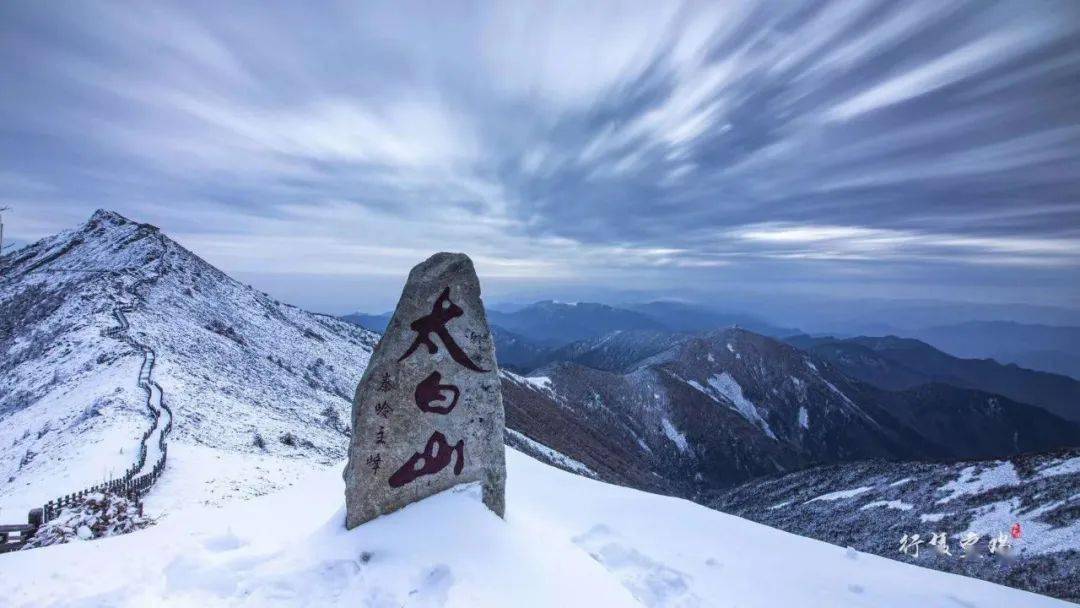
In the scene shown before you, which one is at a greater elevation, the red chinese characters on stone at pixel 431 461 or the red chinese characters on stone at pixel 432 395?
the red chinese characters on stone at pixel 432 395

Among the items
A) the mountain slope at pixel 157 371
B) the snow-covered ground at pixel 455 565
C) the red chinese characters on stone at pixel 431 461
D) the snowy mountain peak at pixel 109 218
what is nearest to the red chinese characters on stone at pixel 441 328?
the red chinese characters on stone at pixel 431 461

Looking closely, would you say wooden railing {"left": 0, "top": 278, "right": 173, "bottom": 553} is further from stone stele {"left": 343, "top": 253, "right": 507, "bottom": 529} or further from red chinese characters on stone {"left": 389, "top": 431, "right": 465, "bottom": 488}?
red chinese characters on stone {"left": 389, "top": 431, "right": 465, "bottom": 488}

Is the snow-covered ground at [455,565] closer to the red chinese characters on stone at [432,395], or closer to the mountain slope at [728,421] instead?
the red chinese characters on stone at [432,395]

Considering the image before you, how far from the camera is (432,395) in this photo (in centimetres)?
880

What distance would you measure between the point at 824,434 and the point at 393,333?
7333 inches

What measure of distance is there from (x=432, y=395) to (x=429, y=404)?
0.17m

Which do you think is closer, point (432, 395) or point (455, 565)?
point (455, 565)

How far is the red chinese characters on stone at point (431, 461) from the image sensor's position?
8.50 m

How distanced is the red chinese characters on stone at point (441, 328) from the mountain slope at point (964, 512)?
25.9 meters

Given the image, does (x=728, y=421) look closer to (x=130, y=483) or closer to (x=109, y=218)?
(x=109, y=218)

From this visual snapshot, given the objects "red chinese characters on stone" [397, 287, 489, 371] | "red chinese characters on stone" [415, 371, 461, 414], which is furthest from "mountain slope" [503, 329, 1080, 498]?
"red chinese characters on stone" [397, 287, 489, 371]

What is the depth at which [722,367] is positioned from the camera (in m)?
182

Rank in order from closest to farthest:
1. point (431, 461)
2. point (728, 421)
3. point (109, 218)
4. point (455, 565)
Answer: point (455, 565), point (431, 461), point (109, 218), point (728, 421)

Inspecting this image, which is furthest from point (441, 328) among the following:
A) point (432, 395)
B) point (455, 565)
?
point (455, 565)
